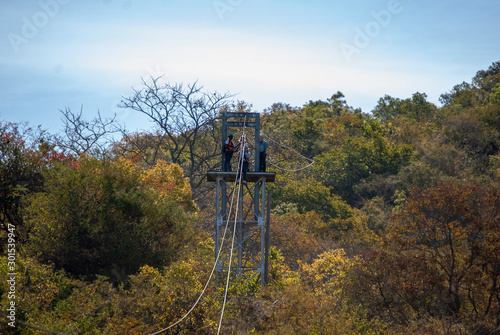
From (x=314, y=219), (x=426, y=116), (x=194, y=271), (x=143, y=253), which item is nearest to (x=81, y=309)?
(x=194, y=271)

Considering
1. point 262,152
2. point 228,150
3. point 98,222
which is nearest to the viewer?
point 228,150

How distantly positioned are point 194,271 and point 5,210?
7.95 m

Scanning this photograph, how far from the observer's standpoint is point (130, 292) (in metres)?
17.1

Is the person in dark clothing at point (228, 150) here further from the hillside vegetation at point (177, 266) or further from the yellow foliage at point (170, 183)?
the yellow foliage at point (170, 183)

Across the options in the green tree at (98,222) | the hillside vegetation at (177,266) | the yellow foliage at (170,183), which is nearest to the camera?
the hillside vegetation at (177,266)

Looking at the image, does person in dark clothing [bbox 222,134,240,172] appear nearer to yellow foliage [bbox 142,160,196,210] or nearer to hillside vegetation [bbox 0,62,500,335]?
hillside vegetation [bbox 0,62,500,335]

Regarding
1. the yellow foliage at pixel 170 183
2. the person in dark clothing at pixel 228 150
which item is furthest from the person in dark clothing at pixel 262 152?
the yellow foliage at pixel 170 183

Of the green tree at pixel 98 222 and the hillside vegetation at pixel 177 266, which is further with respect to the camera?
the green tree at pixel 98 222

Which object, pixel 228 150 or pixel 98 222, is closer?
pixel 228 150

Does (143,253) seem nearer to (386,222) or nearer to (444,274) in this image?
(444,274)

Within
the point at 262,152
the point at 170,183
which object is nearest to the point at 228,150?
the point at 262,152

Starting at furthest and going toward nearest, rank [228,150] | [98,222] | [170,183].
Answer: [170,183]
[98,222]
[228,150]

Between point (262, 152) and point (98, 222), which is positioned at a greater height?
point (262, 152)

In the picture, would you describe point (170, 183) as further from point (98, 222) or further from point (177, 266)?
point (177, 266)
